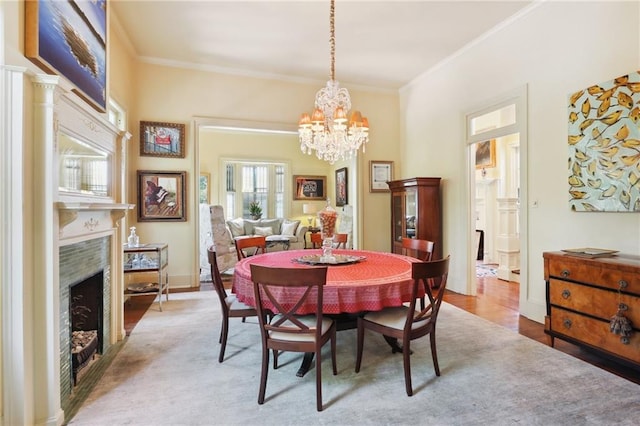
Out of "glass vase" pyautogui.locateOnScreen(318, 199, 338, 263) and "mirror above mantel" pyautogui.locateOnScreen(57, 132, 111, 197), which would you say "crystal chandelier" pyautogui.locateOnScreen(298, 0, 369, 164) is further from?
"mirror above mantel" pyautogui.locateOnScreen(57, 132, 111, 197)

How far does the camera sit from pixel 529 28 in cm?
342

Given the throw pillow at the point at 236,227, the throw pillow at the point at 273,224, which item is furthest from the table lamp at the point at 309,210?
the throw pillow at the point at 236,227

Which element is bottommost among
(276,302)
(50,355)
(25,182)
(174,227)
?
(50,355)

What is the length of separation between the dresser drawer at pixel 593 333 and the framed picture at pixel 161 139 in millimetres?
4785

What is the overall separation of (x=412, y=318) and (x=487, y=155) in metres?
5.29

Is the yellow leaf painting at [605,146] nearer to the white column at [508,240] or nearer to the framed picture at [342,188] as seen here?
the white column at [508,240]

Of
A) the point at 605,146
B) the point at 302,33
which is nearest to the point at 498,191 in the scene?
the point at 605,146

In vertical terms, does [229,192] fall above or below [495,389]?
above

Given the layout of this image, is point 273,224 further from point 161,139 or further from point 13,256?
point 13,256

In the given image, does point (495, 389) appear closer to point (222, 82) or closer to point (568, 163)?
point (568, 163)

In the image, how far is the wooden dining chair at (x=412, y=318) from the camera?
199 cm

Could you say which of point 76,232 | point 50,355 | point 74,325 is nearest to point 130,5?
point 76,232

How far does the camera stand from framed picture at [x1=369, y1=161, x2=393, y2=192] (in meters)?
5.70

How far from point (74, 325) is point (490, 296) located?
4517mm
